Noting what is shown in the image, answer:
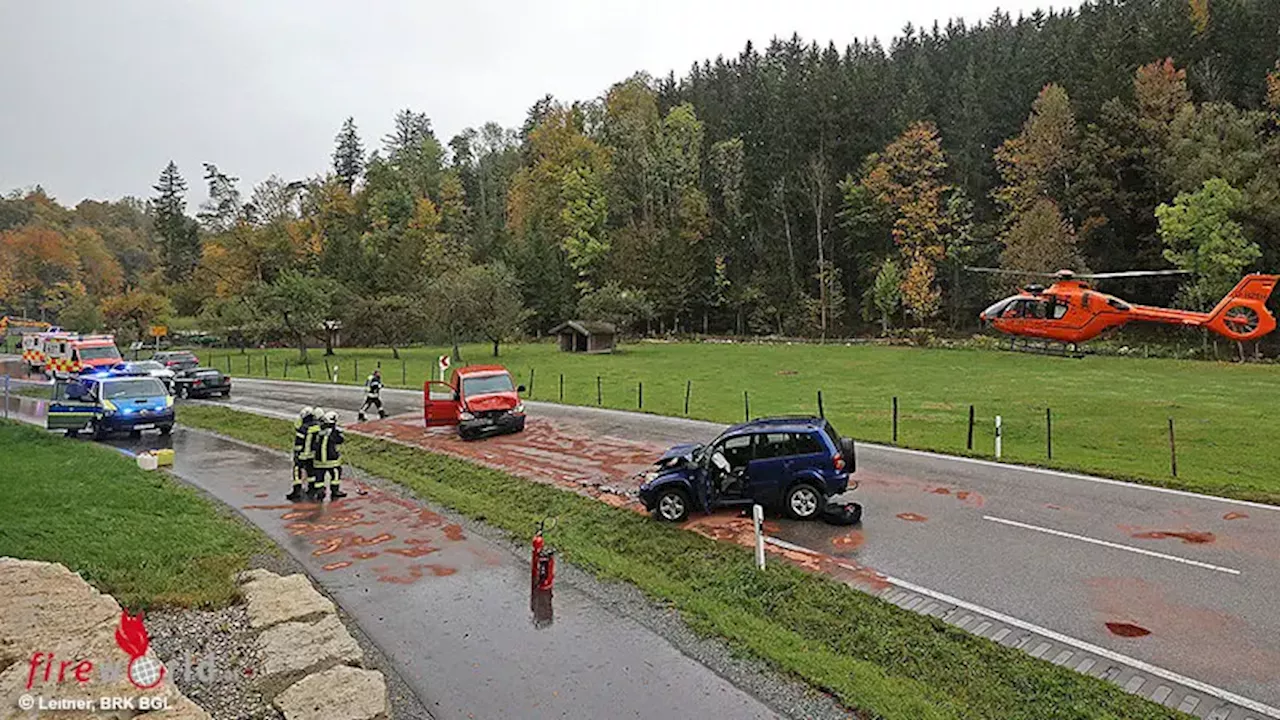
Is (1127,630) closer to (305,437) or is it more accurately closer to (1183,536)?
(1183,536)

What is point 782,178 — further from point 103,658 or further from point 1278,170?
point 103,658

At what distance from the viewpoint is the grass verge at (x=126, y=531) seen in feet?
31.7

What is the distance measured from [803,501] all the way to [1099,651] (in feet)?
18.0

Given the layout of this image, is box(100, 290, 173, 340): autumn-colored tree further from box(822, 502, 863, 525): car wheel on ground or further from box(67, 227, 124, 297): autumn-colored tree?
box(822, 502, 863, 525): car wheel on ground

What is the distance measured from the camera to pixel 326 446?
15.2m

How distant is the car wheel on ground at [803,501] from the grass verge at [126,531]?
8620mm

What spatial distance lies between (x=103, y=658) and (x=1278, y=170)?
6234 cm

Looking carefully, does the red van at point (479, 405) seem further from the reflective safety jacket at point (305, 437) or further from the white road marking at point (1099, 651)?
the white road marking at point (1099, 651)

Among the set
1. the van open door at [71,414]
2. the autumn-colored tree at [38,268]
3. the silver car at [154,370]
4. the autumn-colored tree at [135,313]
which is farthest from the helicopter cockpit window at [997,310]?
the autumn-colored tree at [38,268]

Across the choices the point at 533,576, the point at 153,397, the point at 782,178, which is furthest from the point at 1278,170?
the point at 153,397

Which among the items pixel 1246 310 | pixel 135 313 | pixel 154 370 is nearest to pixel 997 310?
pixel 1246 310

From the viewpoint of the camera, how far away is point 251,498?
51.0ft

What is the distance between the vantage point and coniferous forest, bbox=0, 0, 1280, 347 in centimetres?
5566

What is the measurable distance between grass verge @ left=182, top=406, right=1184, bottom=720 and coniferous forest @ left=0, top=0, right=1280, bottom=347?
4380cm
